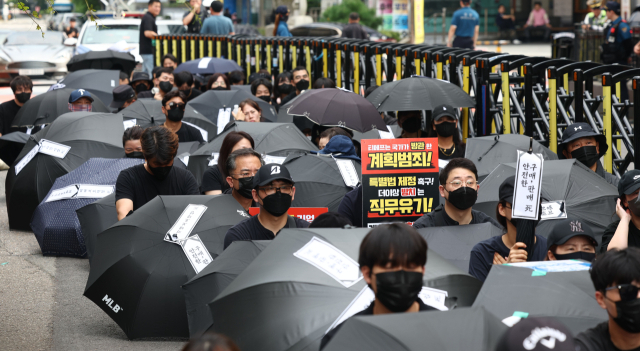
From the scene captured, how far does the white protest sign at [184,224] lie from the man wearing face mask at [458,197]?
161cm

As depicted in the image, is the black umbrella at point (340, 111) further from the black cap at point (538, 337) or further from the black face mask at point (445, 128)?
the black cap at point (538, 337)

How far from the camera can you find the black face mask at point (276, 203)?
5641 millimetres

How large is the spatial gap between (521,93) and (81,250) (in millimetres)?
5579

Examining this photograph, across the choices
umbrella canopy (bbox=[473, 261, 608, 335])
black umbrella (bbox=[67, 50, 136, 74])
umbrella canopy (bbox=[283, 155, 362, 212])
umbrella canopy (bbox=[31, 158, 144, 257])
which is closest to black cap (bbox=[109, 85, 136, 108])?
umbrella canopy (bbox=[31, 158, 144, 257])

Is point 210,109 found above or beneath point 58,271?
above

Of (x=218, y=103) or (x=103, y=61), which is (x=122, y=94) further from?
(x=103, y=61)

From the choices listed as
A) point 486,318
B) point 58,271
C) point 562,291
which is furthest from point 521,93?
point 486,318

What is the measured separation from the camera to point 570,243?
5.32m

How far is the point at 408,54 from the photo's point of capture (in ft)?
43.7

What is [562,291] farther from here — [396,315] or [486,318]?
[396,315]

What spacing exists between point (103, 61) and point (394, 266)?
55.5ft

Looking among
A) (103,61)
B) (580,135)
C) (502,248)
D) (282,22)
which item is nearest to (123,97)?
(103,61)

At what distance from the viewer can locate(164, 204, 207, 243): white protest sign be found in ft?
20.6

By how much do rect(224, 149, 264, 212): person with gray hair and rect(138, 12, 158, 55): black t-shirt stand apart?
14.3m
